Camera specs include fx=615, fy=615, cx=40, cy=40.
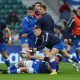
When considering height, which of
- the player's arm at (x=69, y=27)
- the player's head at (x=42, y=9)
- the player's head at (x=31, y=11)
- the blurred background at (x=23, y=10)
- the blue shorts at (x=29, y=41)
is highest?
the player's head at (x=42, y=9)

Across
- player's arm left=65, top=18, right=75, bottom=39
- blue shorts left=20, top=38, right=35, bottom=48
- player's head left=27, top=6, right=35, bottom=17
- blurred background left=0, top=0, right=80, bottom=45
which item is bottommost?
blurred background left=0, top=0, right=80, bottom=45

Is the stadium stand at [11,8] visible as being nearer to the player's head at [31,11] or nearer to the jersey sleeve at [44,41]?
the player's head at [31,11]

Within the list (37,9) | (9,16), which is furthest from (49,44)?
(9,16)

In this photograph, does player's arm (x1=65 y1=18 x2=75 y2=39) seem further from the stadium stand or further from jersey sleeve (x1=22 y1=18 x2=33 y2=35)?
the stadium stand

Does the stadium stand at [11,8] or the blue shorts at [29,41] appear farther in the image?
the stadium stand at [11,8]

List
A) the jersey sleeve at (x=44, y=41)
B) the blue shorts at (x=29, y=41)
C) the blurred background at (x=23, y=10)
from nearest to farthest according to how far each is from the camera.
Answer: the jersey sleeve at (x=44, y=41) < the blue shorts at (x=29, y=41) < the blurred background at (x=23, y=10)

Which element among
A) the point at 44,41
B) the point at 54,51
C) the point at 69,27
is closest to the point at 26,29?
the point at 69,27

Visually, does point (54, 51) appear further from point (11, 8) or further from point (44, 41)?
point (11, 8)

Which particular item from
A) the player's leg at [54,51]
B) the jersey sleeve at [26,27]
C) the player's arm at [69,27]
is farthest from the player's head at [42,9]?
the player's arm at [69,27]

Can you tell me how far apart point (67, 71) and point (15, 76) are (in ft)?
8.99

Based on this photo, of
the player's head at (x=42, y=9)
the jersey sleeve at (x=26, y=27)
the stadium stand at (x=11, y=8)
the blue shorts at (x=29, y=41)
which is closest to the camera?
the player's head at (x=42, y=9)

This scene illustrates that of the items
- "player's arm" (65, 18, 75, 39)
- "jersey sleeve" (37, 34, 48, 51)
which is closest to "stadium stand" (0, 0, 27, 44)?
"player's arm" (65, 18, 75, 39)

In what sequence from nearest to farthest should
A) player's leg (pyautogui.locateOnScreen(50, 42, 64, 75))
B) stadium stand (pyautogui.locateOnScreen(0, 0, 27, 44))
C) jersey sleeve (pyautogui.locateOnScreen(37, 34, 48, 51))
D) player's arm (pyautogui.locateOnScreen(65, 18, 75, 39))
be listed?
jersey sleeve (pyautogui.locateOnScreen(37, 34, 48, 51))
player's leg (pyautogui.locateOnScreen(50, 42, 64, 75))
player's arm (pyautogui.locateOnScreen(65, 18, 75, 39))
stadium stand (pyautogui.locateOnScreen(0, 0, 27, 44))

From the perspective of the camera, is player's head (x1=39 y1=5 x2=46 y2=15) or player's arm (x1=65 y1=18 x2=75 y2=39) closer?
player's head (x1=39 y1=5 x2=46 y2=15)
